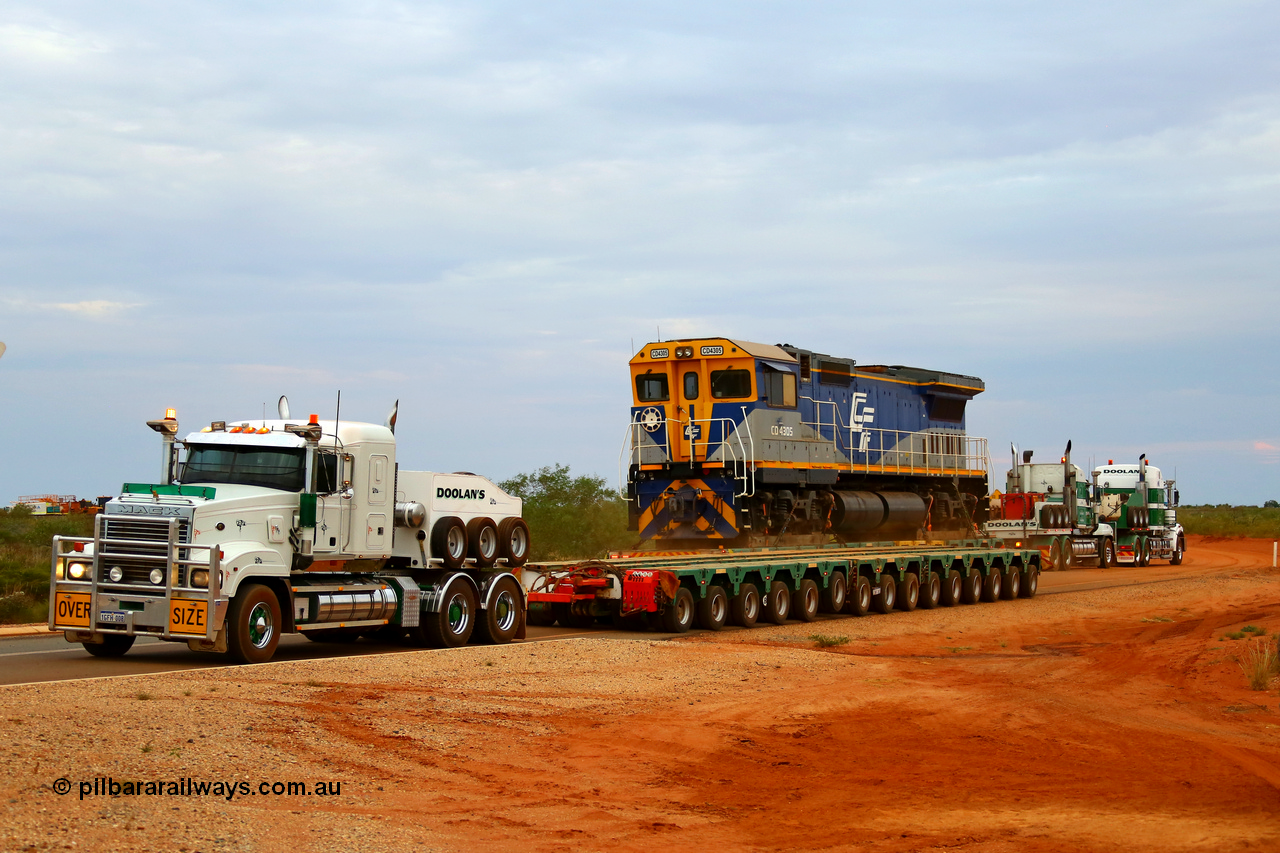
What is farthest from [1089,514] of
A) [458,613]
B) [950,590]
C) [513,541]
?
[458,613]

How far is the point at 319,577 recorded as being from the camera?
16297 mm

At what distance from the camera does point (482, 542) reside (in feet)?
60.1

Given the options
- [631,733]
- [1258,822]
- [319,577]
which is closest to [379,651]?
[319,577]

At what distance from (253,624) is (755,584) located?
408 inches

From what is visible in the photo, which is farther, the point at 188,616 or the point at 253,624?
the point at 253,624

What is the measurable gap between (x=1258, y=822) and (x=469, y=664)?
9433 millimetres

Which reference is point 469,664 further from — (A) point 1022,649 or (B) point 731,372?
(B) point 731,372

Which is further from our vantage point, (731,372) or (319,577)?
(731,372)

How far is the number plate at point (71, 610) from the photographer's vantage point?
1469cm

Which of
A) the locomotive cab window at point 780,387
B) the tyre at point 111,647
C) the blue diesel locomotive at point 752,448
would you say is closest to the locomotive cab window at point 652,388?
the blue diesel locomotive at point 752,448

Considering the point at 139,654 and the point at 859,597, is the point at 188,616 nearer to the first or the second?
the point at 139,654

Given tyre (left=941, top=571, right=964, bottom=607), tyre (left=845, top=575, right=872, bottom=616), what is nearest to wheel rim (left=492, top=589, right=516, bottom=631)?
tyre (left=845, top=575, right=872, bottom=616)

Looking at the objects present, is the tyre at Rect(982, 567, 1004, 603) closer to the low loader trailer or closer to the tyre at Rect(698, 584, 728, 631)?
the low loader trailer

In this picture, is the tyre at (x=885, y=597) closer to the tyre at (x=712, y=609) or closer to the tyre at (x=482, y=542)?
the tyre at (x=712, y=609)
